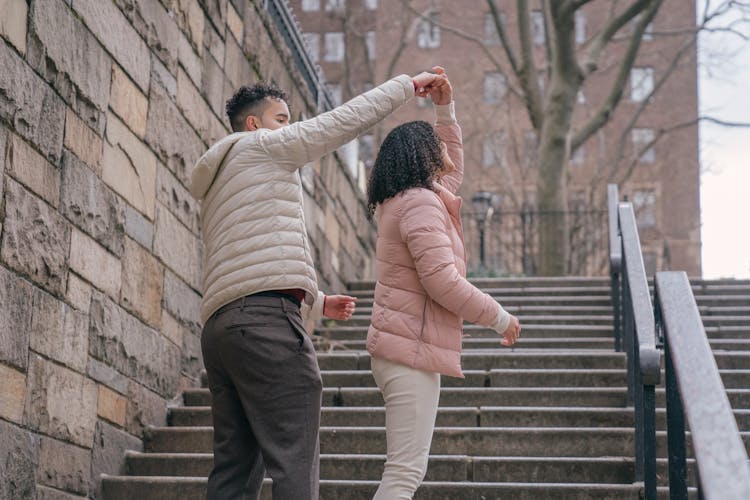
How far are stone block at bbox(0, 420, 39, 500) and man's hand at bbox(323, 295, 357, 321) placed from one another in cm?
122

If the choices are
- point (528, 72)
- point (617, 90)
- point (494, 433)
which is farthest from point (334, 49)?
point (494, 433)

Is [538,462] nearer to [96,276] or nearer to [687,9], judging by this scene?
[96,276]

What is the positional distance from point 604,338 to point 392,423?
14.7 ft

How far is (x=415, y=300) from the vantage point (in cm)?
352

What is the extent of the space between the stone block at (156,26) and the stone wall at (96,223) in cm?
1

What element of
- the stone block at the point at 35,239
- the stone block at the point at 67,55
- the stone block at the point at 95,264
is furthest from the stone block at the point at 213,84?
the stone block at the point at 35,239

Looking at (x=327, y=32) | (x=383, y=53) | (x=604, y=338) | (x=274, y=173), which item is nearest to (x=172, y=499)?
(x=274, y=173)

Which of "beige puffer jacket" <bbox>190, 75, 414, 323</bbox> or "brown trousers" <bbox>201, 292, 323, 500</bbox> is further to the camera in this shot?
"beige puffer jacket" <bbox>190, 75, 414, 323</bbox>

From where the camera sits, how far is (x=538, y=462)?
493 centimetres

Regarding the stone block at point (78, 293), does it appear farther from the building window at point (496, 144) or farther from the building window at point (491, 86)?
the building window at point (491, 86)

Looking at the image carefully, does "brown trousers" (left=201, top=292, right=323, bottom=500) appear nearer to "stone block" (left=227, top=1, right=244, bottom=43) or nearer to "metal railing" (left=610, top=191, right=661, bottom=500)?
"metal railing" (left=610, top=191, right=661, bottom=500)

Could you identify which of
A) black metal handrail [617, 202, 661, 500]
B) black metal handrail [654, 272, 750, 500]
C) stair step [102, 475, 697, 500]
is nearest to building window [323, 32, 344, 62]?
black metal handrail [617, 202, 661, 500]

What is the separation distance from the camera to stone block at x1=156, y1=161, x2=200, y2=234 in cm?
577

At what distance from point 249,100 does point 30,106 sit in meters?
1.07
